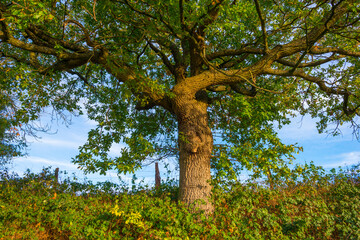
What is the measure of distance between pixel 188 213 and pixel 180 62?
5701 millimetres

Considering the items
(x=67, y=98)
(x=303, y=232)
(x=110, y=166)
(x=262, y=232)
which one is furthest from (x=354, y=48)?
(x=67, y=98)

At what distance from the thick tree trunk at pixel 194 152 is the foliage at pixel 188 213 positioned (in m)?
0.49

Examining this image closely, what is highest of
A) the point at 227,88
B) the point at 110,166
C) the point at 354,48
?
the point at 354,48

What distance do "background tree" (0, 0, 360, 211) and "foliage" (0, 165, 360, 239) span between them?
1.00 m

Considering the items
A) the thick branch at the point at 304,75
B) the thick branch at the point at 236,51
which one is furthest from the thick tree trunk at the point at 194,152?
the thick branch at the point at 304,75

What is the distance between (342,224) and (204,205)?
4570 millimetres

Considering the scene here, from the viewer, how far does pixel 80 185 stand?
37.1ft

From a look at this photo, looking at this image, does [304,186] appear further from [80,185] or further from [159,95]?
[80,185]

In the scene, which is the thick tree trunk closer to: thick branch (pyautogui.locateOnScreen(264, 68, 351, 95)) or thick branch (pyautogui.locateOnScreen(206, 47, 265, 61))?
thick branch (pyautogui.locateOnScreen(206, 47, 265, 61))

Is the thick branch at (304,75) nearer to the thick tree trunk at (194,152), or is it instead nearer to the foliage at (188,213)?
the thick tree trunk at (194,152)

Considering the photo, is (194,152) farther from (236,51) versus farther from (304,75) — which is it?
(304,75)

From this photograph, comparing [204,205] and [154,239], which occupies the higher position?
[204,205]

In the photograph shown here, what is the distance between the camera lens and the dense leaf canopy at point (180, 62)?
762cm

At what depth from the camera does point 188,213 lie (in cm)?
667
